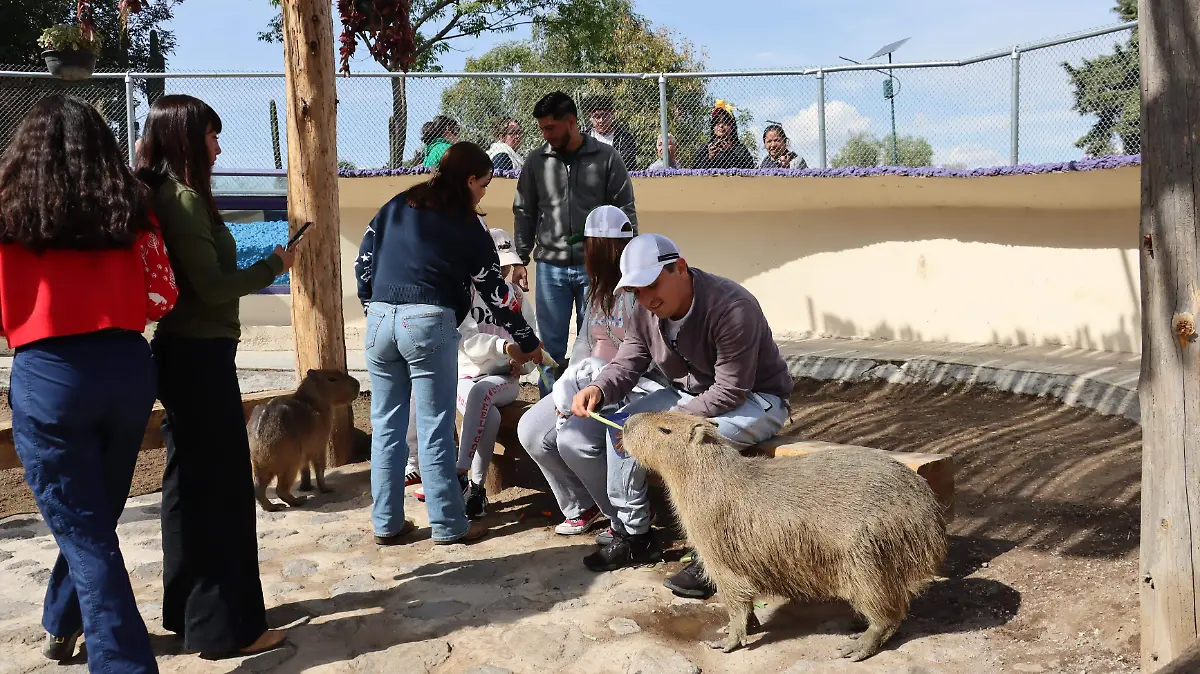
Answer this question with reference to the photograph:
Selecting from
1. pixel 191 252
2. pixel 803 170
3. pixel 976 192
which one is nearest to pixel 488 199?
pixel 803 170

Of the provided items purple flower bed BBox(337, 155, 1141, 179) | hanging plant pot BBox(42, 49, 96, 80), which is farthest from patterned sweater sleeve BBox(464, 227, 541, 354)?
hanging plant pot BBox(42, 49, 96, 80)

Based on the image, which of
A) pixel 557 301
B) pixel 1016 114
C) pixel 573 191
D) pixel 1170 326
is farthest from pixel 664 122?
pixel 1170 326

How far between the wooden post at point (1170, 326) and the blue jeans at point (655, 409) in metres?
1.41

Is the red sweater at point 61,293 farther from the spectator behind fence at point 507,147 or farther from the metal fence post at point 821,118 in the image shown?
the metal fence post at point 821,118

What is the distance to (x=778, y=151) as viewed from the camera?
31.6 feet

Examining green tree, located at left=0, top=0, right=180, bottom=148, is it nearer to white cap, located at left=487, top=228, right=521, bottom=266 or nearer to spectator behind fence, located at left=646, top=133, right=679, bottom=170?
spectator behind fence, located at left=646, top=133, right=679, bottom=170

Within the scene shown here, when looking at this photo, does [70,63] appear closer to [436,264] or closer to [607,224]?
[436,264]

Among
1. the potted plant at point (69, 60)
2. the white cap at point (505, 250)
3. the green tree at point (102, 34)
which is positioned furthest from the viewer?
the green tree at point (102, 34)

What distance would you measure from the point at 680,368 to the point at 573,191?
7.03 ft

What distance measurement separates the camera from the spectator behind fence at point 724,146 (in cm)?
955

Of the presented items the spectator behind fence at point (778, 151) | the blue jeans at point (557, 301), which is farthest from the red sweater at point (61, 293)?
the spectator behind fence at point (778, 151)

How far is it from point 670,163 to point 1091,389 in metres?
4.67

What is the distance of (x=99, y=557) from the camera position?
3.06 m

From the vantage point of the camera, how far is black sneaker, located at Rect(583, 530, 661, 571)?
14.1 ft
